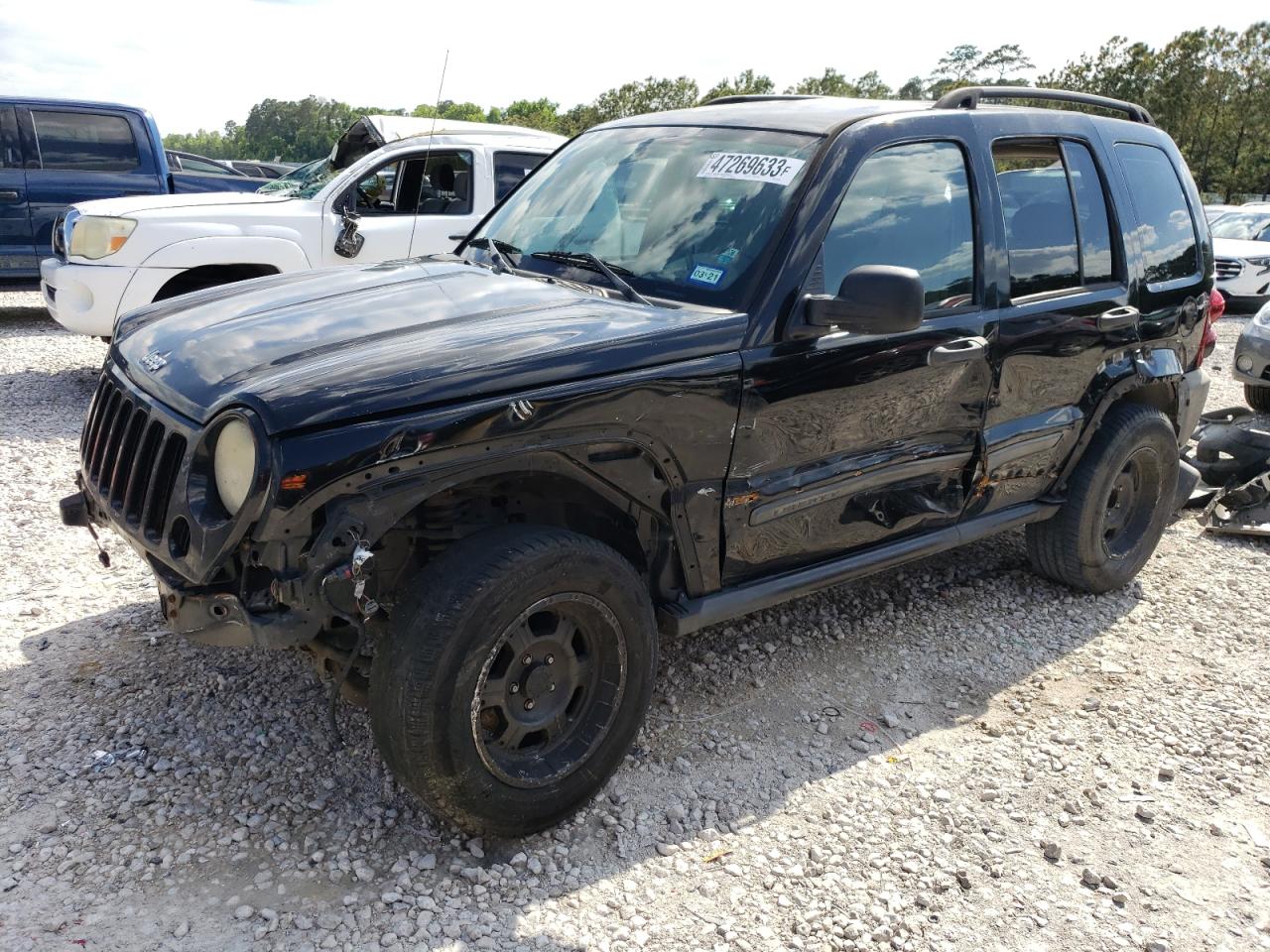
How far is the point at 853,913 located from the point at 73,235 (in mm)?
7244

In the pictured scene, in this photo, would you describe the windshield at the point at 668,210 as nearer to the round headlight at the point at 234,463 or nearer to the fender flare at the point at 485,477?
the fender flare at the point at 485,477

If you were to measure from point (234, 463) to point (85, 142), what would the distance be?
9553 millimetres

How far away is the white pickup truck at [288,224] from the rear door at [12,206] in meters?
2.37

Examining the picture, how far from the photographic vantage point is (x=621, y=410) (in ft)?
9.60

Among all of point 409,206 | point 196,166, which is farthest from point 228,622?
point 196,166

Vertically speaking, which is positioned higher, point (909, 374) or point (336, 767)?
point (909, 374)

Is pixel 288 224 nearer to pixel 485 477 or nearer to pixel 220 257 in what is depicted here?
pixel 220 257

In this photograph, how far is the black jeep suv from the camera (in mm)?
2645

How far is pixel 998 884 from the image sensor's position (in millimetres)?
3014

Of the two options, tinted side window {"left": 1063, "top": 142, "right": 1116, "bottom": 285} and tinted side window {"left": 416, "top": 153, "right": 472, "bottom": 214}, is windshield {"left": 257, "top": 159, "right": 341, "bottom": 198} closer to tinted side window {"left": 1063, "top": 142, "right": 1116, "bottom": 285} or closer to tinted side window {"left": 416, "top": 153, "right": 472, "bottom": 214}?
tinted side window {"left": 416, "top": 153, "right": 472, "bottom": 214}

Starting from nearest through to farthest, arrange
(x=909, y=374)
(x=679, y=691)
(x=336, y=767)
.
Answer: (x=336, y=767) < (x=909, y=374) < (x=679, y=691)

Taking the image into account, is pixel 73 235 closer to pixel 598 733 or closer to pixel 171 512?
pixel 171 512

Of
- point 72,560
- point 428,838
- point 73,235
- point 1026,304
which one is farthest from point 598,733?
point 73,235

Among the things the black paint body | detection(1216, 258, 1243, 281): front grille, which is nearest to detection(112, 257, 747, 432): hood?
the black paint body
